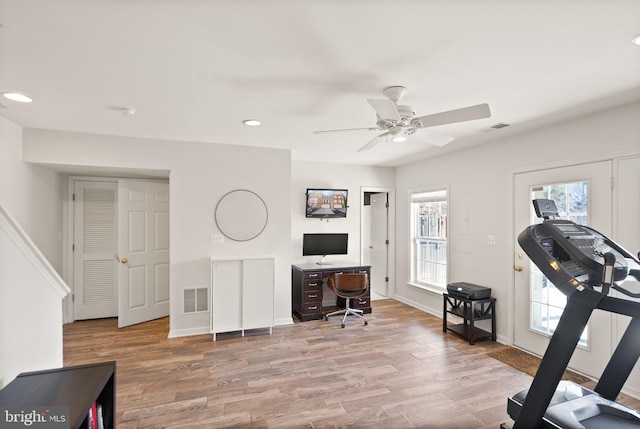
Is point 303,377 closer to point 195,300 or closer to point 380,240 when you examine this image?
point 195,300

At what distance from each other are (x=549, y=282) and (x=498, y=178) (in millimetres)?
1371

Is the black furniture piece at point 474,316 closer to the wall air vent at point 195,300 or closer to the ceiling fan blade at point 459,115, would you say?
the ceiling fan blade at point 459,115

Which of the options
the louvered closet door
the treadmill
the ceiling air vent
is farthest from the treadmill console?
the louvered closet door

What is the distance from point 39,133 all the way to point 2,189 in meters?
0.75

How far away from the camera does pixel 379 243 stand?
20.0 feet

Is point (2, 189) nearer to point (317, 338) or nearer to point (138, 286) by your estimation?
point (138, 286)

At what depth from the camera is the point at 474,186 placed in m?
4.25

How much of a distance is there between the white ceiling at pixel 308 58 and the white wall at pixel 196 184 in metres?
0.50

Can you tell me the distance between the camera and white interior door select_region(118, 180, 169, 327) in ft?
14.1

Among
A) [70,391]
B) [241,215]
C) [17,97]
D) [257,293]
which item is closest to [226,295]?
[257,293]

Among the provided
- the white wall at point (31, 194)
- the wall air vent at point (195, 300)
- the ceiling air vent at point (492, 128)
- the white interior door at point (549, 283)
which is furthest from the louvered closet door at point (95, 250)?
the white interior door at point (549, 283)

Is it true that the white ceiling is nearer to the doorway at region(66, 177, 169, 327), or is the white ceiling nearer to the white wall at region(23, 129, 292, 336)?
the white wall at region(23, 129, 292, 336)

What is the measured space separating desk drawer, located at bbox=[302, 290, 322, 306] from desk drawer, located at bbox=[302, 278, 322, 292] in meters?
0.03

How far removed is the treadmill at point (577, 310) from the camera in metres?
1.37
